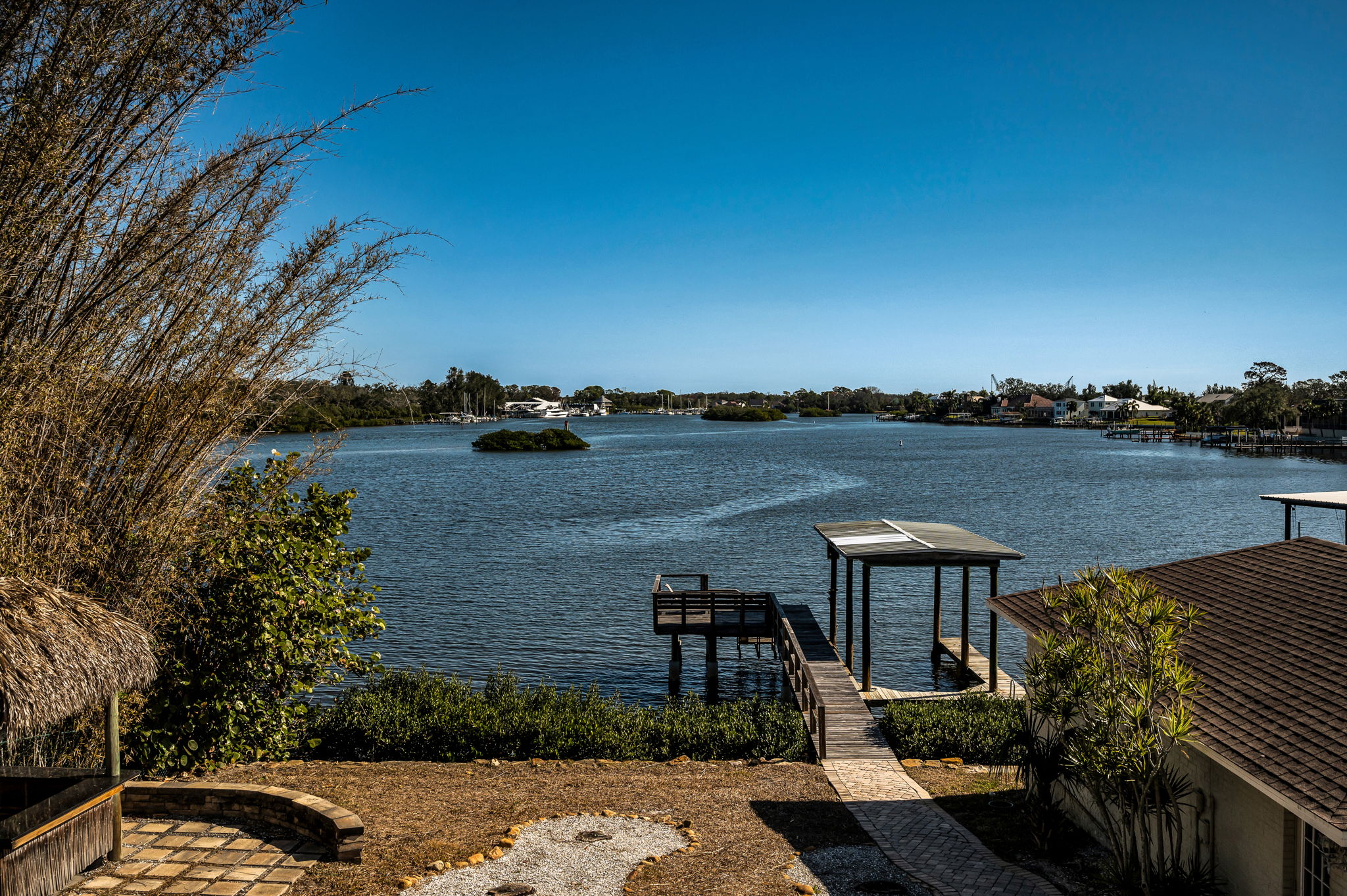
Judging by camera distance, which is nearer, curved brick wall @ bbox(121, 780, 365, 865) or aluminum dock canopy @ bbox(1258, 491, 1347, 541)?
curved brick wall @ bbox(121, 780, 365, 865)

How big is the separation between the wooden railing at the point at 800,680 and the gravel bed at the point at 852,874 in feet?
13.0

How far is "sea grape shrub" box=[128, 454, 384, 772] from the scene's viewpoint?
9.98 m

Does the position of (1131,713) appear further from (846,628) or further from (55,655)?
(846,628)

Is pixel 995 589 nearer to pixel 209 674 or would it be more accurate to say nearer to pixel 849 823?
pixel 849 823

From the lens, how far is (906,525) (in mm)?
20766

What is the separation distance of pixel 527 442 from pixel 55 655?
99887 millimetres

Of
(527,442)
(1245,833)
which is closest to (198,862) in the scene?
(1245,833)

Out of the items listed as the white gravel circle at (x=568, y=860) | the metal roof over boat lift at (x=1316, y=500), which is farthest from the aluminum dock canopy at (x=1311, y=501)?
the white gravel circle at (x=568, y=860)

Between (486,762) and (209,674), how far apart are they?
3.75 metres

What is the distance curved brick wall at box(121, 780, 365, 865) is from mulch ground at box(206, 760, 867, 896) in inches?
25.0

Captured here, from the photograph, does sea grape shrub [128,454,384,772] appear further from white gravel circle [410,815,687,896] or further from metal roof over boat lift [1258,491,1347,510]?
metal roof over boat lift [1258,491,1347,510]

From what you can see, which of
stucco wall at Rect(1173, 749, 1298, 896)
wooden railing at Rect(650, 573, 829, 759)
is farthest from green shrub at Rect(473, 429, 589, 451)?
stucco wall at Rect(1173, 749, 1298, 896)

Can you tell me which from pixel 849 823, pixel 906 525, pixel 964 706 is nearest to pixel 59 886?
pixel 849 823

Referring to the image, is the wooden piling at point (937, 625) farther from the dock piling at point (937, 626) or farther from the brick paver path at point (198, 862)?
Result: the brick paver path at point (198, 862)
